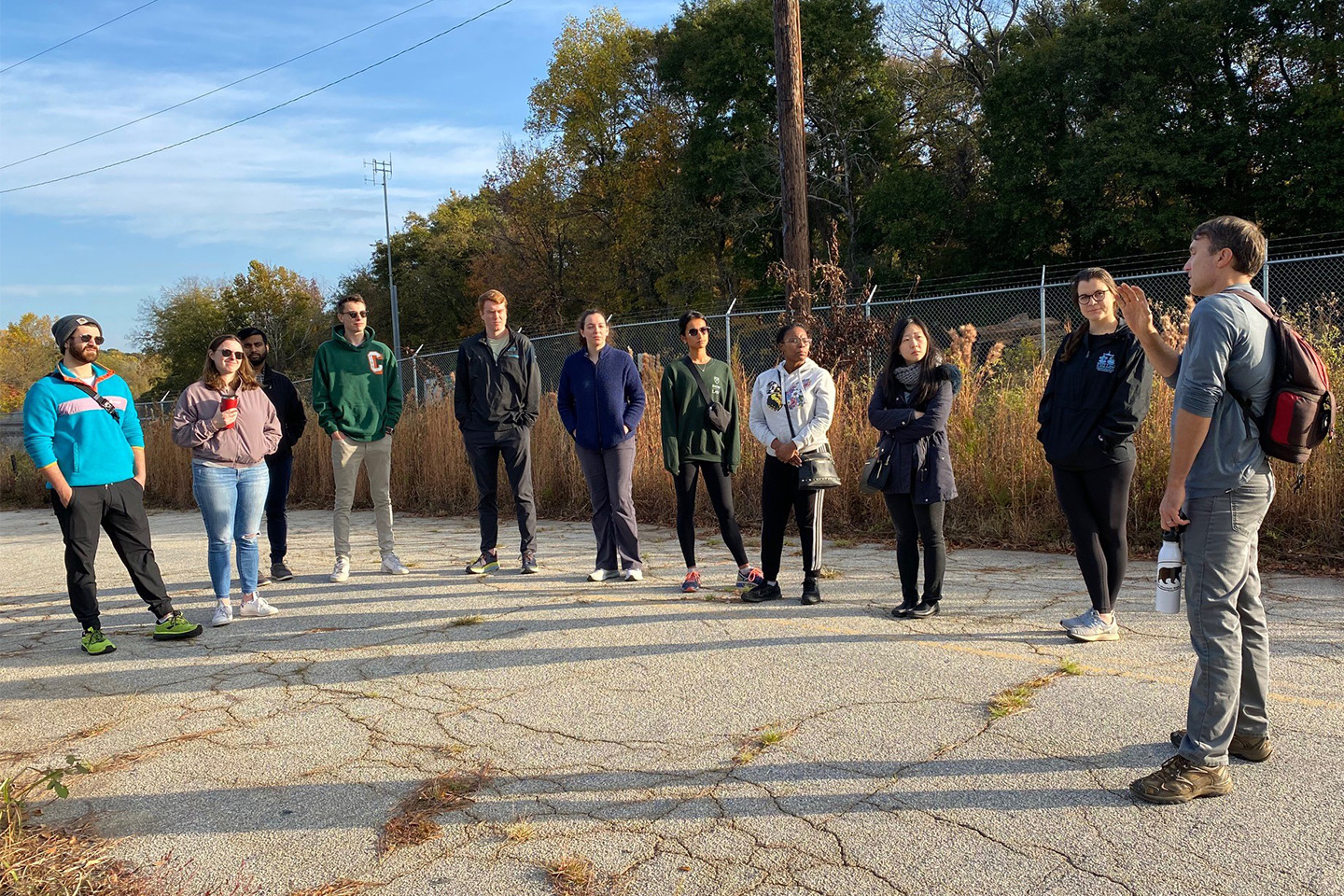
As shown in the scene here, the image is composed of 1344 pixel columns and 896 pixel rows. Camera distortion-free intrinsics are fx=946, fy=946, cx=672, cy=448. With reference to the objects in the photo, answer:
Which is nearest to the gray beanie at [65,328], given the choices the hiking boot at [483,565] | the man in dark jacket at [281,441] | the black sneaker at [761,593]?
the man in dark jacket at [281,441]

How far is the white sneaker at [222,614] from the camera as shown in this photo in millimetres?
6238

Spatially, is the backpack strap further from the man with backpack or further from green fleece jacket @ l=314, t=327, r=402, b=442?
the man with backpack

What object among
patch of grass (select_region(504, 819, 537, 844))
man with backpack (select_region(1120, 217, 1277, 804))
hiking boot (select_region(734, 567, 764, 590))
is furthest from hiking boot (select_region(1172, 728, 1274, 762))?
hiking boot (select_region(734, 567, 764, 590))

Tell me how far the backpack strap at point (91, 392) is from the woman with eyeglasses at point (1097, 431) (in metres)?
5.42

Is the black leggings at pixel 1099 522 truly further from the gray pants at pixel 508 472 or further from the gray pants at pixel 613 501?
the gray pants at pixel 508 472

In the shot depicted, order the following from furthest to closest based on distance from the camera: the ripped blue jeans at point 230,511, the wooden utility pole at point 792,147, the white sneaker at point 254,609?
the wooden utility pole at point 792,147 → the white sneaker at point 254,609 → the ripped blue jeans at point 230,511

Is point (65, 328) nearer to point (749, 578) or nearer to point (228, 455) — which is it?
point (228, 455)

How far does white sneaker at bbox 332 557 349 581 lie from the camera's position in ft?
25.1

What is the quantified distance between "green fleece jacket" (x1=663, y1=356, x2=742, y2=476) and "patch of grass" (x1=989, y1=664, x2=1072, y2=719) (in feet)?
9.19

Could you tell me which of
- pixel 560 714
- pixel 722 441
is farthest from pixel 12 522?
pixel 560 714

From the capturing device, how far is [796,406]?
6105 mm

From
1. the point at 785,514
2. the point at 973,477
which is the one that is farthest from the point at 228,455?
the point at 973,477

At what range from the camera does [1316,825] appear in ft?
9.68

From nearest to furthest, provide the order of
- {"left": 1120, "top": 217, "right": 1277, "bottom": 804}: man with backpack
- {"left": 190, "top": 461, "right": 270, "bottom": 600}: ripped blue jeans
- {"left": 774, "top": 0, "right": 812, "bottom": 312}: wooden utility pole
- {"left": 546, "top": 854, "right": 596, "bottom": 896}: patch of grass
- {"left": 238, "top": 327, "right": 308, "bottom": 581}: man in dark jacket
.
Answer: {"left": 546, "top": 854, "right": 596, "bottom": 896}: patch of grass, {"left": 1120, "top": 217, "right": 1277, "bottom": 804}: man with backpack, {"left": 190, "top": 461, "right": 270, "bottom": 600}: ripped blue jeans, {"left": 238, "top": 327, "right": 308, "bottom": 581}: man in dark jacket, {"left": 774, "top": 0, "right": 812, "bottom": 312}: wooden utility pole
